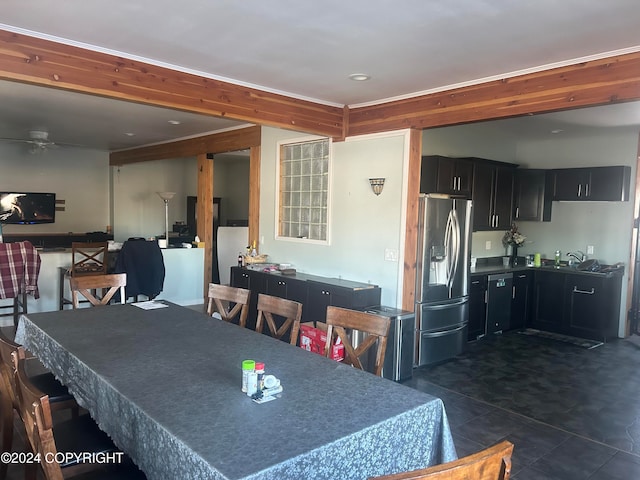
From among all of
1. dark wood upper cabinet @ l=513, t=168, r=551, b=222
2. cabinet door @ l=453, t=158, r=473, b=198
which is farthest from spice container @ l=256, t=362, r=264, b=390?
dark wood upper cabinet @ l=513, t=168, r=551, b=222

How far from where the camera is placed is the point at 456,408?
3.70 m

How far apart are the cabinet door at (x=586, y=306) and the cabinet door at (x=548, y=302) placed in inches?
3.9

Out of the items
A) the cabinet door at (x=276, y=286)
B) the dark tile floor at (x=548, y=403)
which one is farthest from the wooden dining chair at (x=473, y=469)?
the cabinet door at (x=276, y=286)

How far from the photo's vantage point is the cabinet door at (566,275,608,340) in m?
5.77

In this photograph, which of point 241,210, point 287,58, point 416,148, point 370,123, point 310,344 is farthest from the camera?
point 241,210

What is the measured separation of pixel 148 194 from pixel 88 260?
402cm

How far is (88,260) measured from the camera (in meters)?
6.01

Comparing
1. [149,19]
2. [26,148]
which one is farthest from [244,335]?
[26,148]

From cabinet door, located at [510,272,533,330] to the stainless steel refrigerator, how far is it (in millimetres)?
1498

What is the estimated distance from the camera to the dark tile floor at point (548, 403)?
9.73 feet

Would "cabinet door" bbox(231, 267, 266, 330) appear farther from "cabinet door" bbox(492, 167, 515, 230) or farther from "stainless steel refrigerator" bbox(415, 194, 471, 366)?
"cabinet door" bbox(492, 167, 515, 230)

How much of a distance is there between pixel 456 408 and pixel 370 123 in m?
2.70

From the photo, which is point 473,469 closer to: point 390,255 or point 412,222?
point 412,222

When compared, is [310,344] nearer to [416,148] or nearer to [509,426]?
[509,426]
